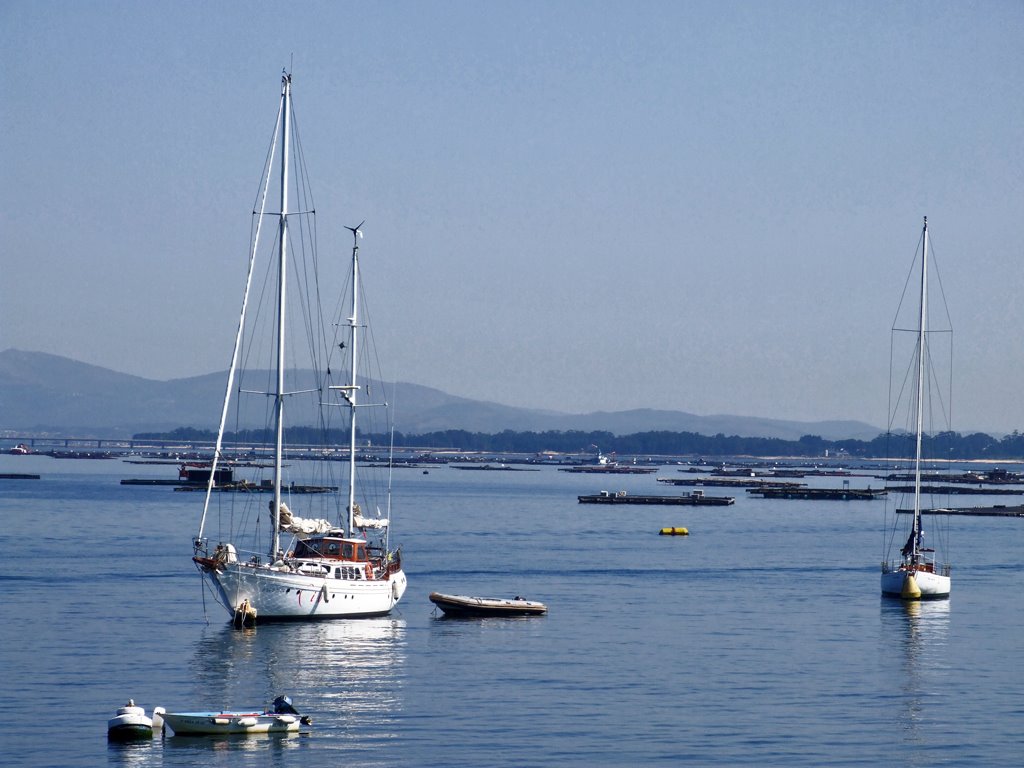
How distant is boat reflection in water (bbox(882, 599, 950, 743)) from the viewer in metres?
38.2

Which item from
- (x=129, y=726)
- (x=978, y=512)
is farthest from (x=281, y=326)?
(x=978, y=512)

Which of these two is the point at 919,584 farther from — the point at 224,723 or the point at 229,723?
the point at 224,723

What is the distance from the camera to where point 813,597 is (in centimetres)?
6569

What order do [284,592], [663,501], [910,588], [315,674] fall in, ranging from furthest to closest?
[663,501], [910,588], [284,592], [315,674]

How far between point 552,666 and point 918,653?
1389cm

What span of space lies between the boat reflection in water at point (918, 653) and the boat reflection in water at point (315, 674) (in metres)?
14.3

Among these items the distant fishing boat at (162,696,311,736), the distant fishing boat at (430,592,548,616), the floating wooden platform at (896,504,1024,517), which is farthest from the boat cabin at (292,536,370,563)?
the floating wooden platform at (896,504,1024,517)

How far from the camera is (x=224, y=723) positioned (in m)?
33.8

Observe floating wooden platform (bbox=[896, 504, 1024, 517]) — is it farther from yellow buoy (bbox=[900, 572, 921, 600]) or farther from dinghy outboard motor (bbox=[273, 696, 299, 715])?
dinghy outboard motor (bbox=[273, 696, 299, 715])

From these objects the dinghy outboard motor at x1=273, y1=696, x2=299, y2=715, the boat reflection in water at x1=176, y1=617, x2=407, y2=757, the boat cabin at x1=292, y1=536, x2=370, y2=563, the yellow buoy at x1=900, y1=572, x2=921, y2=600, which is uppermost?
the boat cabin at x1=292, y1=536, x2=370, y2=563

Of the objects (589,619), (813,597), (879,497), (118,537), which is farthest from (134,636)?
(879,497)

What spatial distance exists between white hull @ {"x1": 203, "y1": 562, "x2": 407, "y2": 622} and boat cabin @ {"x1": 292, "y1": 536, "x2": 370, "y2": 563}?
744 mm

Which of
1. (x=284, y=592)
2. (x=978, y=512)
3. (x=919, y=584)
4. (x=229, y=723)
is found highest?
(x=284, y=592)

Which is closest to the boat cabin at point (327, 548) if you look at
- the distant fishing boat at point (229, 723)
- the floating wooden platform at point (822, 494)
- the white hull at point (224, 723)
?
the distant fishing boat at point (229, 723)
